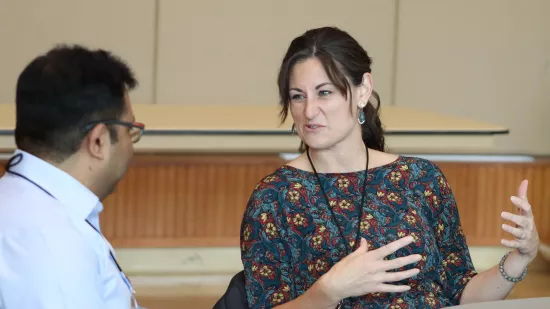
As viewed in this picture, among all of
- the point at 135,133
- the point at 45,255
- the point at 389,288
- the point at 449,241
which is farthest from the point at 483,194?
the point at 45,255

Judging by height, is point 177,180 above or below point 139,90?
below

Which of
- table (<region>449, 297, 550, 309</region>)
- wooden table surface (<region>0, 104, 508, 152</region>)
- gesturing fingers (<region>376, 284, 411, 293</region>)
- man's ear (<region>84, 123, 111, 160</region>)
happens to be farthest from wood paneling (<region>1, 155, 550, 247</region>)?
man's ear (<region>84, 123, 111, 160</region>)

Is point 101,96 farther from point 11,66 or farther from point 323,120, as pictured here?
point 11,66

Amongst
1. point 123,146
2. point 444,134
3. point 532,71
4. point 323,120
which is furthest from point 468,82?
point 123,146

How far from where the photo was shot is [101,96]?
1.53 metres

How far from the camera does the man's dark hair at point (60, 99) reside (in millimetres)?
1486

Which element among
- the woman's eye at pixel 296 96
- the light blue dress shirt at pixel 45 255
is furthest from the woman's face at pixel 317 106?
the light blue dress shirt at pixel 45 255

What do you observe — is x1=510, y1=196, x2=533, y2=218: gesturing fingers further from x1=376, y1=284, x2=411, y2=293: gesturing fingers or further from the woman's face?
the woman's face

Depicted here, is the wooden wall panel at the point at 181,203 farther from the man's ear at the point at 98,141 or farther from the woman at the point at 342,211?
the man's ear at the point at 98,141

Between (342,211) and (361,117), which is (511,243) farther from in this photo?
(361,117)

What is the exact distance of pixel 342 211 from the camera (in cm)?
224

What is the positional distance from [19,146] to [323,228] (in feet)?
2.95

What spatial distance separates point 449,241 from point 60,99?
121 centimetres

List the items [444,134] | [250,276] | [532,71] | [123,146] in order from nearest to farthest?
[123,146] < [250,276] < [444,134] < [532,71]
